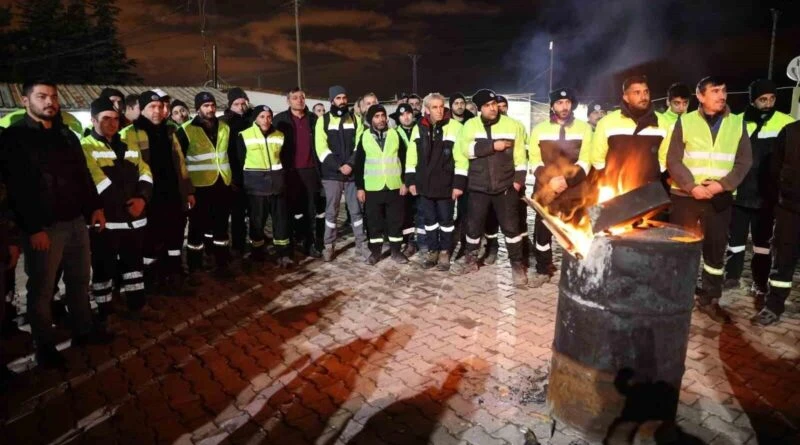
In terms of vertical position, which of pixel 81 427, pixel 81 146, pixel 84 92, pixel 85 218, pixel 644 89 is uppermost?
pixel 84 92

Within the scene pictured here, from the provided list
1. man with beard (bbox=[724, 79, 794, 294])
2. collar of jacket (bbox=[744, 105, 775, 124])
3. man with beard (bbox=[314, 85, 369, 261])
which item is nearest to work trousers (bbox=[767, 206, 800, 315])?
man with beard (bbox=[724, 79, 794, 294])

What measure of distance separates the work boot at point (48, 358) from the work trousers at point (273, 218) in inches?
119

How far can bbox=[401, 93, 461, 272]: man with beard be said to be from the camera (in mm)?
6824

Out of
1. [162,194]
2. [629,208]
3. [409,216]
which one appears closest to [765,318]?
[629,208]

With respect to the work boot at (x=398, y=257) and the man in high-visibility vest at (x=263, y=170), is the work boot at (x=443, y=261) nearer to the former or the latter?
the work boot at (x=398, y=257)

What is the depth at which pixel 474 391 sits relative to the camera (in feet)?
12.4

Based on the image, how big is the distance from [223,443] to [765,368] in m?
4.17

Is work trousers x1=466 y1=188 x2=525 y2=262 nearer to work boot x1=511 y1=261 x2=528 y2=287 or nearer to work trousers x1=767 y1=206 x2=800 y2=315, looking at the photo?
work boot x1=511 y1=261 x2=528 y2=287

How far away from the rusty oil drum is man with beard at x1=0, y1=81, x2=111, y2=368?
13.3ft

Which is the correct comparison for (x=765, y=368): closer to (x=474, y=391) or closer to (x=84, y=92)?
(x=474, y=391)

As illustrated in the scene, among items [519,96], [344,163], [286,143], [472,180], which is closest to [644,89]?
[472,180]

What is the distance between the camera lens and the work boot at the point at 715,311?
4992 millimetres

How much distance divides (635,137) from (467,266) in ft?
9.07

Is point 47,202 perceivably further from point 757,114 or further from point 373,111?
point 757,114
